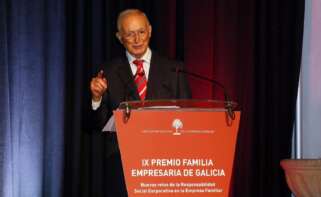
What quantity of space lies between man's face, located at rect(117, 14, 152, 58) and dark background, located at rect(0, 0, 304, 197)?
2.43ft

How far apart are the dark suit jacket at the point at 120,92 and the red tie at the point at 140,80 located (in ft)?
0.08

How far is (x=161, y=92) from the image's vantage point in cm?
314

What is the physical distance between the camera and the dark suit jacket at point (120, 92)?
9.94 ft

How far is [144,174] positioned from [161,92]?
1119 millimetres

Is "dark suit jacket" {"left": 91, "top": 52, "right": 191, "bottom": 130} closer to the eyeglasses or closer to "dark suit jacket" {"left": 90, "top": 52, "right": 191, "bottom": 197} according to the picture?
"dark suit jacket" {"left": 90, "top": 52, "right": 191, "bottom": 197}

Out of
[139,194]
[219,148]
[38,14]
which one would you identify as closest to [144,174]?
[139,194]

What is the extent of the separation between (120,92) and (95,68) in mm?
847

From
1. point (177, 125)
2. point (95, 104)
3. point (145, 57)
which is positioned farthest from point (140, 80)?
point (177, 125)

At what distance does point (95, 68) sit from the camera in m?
3.94

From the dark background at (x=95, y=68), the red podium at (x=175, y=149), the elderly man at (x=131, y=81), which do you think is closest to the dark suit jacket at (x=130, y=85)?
the elderly man at (x=131, y=81)

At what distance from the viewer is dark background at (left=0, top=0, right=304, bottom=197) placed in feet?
12.8

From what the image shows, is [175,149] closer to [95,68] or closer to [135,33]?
[135,33]

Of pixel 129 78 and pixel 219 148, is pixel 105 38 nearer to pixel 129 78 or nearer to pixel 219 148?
pixel 129 78

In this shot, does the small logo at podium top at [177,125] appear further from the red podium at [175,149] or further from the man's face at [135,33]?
the man's face at [135,33]
